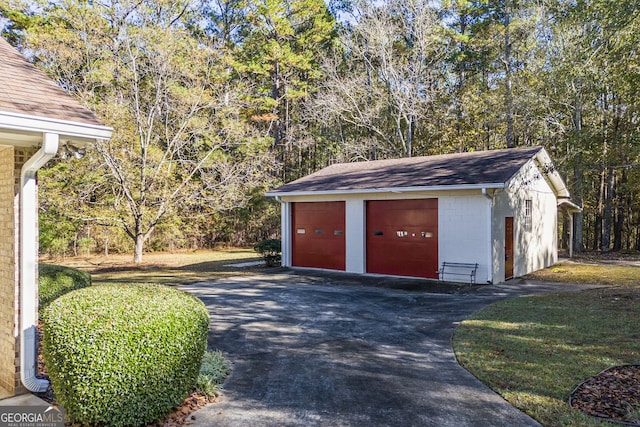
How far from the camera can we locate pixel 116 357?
11.2 ft

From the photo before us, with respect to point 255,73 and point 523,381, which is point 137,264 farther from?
point 523,381

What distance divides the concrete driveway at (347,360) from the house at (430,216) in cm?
210

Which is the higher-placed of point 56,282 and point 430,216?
point 430,216

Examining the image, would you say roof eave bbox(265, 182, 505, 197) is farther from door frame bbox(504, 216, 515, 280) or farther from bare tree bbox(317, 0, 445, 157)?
bare tree bbox(317, 0, 445, 157)

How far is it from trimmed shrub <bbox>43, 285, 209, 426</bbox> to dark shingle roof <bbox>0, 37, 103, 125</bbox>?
176 centimetres

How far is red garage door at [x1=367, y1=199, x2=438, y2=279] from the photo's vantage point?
1288 cm

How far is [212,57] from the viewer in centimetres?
1895

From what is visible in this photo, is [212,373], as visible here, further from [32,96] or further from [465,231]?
[465,231]

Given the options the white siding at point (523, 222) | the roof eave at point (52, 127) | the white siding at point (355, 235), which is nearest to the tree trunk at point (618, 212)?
the white siding at point (523, 222)

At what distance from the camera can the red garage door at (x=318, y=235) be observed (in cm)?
1478

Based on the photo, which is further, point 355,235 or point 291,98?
point 291,98

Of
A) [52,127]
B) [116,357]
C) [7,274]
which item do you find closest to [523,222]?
[116,357]

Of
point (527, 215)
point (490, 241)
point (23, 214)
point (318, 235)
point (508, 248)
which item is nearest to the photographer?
point (23, 214)

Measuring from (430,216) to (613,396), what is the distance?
8731 millimetres
